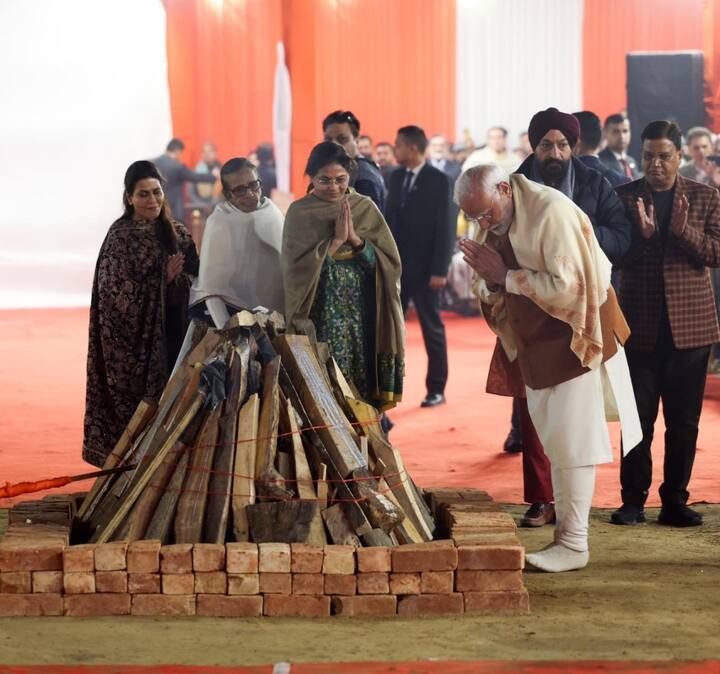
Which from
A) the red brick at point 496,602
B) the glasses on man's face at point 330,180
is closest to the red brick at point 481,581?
the red brick at point 496,602

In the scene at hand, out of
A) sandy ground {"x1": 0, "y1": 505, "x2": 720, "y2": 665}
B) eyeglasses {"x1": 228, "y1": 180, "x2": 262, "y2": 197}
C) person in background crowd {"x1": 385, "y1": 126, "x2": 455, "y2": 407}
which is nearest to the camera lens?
sandy ground {"x1": 0, "y1": 505, "x2": 720, "y2": 665}

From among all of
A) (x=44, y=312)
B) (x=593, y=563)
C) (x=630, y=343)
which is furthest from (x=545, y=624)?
(x=44, y=312)

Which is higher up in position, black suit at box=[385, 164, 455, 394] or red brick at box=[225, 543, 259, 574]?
black suit at box=[385, 164, 455, 394]

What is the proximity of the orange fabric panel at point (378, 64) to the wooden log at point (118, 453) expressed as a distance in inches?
445

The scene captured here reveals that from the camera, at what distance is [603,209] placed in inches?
249

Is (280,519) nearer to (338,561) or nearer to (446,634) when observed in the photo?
(338,561)

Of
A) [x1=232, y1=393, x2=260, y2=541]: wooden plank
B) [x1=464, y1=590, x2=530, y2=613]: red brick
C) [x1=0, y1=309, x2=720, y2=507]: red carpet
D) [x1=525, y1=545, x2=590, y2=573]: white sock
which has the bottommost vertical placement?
[x1=0, y1=309, x2=720, y2=507]: red carpet

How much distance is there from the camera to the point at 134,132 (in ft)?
55.1

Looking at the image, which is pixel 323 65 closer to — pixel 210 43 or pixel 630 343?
pixel 210 43

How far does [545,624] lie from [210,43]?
43.4 ft

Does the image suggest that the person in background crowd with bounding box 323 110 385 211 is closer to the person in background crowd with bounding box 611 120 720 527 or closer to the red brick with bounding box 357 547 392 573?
the person in background crowd with bounding box 611 120 720 527

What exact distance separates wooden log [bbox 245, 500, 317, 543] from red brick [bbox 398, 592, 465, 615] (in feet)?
1.41

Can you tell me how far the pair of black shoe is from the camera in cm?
627

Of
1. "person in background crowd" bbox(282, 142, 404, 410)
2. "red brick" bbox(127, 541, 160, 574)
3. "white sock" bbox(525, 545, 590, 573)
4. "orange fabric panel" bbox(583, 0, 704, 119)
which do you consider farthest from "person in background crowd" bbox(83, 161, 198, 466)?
"orange fabric panel" bbox(583, 0, 704, 119)
